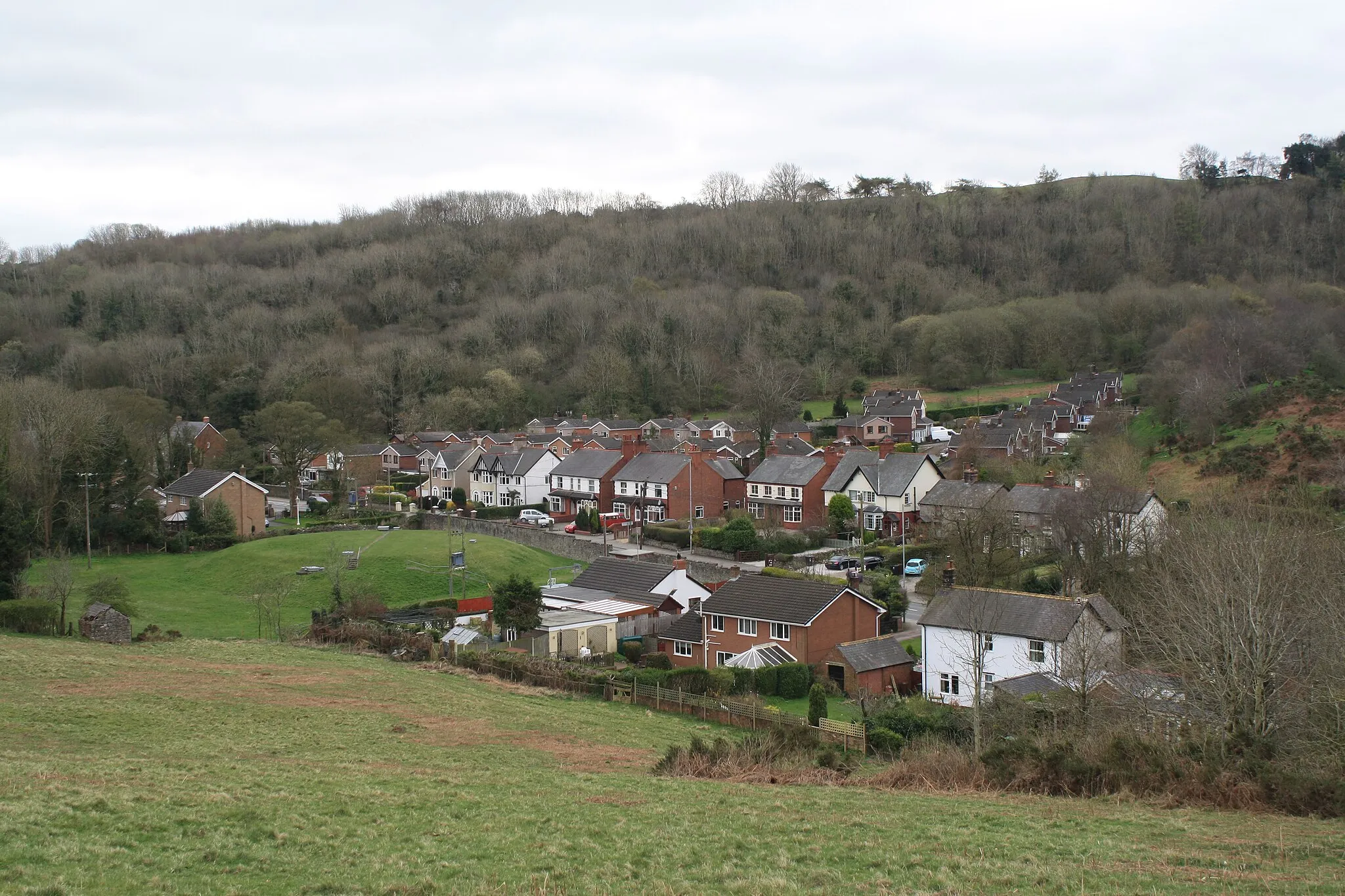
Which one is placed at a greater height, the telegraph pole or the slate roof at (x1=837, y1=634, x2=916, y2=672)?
the telegraph pole

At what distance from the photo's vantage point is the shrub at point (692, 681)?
27781mm

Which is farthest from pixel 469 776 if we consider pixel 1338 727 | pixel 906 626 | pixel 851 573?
pixel 851 573

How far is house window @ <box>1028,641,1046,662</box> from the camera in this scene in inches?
1081

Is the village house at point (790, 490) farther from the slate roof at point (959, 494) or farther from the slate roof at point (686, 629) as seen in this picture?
the slate roof at point (686, 629)

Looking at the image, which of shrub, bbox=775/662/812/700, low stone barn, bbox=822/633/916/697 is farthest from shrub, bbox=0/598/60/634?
low stone barn, bbox=822/633/916/697

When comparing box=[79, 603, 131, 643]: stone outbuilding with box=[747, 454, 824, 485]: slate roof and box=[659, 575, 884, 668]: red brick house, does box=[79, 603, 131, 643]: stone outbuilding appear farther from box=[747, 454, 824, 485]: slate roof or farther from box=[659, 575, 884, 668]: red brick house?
box=[747, 454, 824, 485]: slate roof

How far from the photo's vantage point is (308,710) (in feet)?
68.7

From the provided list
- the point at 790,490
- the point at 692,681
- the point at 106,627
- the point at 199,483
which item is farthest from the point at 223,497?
the point at 692,681

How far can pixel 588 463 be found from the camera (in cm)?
6494

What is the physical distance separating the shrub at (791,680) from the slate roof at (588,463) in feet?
112

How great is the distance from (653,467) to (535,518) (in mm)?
8495

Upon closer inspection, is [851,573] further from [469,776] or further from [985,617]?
[469,776]

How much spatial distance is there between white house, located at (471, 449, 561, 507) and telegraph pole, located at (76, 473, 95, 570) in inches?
964

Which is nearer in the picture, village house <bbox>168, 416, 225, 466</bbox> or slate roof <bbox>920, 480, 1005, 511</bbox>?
slate roof <bbox>920, 480, 1005, 511</bbox>
